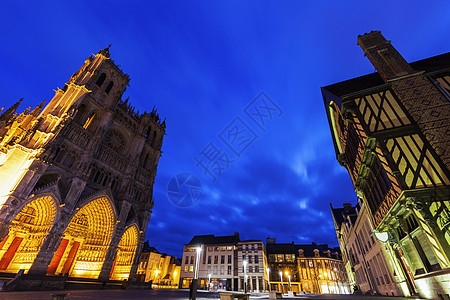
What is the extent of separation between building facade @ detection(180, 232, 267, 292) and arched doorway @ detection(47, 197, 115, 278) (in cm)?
1947

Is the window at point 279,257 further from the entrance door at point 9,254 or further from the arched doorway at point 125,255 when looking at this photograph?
the entrance door at point 9,254

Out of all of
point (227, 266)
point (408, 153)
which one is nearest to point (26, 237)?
point (227, 266)

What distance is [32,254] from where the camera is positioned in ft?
64.4

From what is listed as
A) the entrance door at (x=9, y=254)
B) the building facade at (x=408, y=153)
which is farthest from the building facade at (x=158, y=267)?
the building facade at (x=408, y=153)

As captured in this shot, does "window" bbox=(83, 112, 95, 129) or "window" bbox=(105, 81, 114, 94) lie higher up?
"window" bbox=(105, 81, 114, 94)

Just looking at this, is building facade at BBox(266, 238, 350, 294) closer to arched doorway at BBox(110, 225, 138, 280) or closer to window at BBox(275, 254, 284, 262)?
window at BBox(275, 254, 284, 262)

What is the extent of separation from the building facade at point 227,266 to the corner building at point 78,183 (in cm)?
1836

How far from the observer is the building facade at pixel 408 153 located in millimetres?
9062

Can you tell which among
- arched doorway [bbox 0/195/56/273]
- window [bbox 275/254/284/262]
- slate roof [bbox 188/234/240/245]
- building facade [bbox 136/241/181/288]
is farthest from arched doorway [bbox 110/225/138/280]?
window [bbox 275/254/284/262]

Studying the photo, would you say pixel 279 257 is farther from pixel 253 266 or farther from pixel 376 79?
pixel 376 79

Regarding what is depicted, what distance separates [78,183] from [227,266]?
34.7 meters

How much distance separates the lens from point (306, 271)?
44.5 m

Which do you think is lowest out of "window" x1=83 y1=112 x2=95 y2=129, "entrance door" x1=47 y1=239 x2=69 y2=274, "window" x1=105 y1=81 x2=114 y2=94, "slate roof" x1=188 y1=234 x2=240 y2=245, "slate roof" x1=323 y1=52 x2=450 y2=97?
"entrance door" x1=47 y1=239 x2=69 y2=274

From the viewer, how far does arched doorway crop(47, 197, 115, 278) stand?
80.1ft
